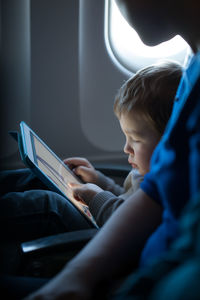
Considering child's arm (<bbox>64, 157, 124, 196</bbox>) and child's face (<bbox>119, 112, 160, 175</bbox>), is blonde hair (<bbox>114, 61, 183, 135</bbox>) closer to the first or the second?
child's face (<bbox>119, 112, 160, 175</bbox>)

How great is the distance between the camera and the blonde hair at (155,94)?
889 mm

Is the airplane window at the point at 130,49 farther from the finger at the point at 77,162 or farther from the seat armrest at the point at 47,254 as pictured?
the seat armrest at the point at 47,254

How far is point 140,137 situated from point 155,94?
13 centimetres

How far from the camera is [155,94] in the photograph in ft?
2.93

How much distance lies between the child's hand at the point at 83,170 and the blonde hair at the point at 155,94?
39cm

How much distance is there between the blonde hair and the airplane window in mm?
635

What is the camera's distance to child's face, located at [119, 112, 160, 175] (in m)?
0.93

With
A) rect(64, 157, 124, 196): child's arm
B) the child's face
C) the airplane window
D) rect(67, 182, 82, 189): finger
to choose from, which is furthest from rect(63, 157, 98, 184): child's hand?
the airplane window

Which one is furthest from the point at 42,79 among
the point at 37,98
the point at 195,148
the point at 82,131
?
the point at 195,148

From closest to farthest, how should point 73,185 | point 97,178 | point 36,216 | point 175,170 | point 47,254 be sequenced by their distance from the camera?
point 175,170, point 47,254, point 36,216, point 73,185, point 97,178

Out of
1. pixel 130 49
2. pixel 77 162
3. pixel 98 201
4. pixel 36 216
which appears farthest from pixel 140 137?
pixel 130 49

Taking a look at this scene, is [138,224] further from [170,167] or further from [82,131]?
[82,131]

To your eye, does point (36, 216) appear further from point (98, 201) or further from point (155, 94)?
point (155, 94)

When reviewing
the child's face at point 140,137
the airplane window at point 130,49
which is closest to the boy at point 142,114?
the child's face at point 140,137
